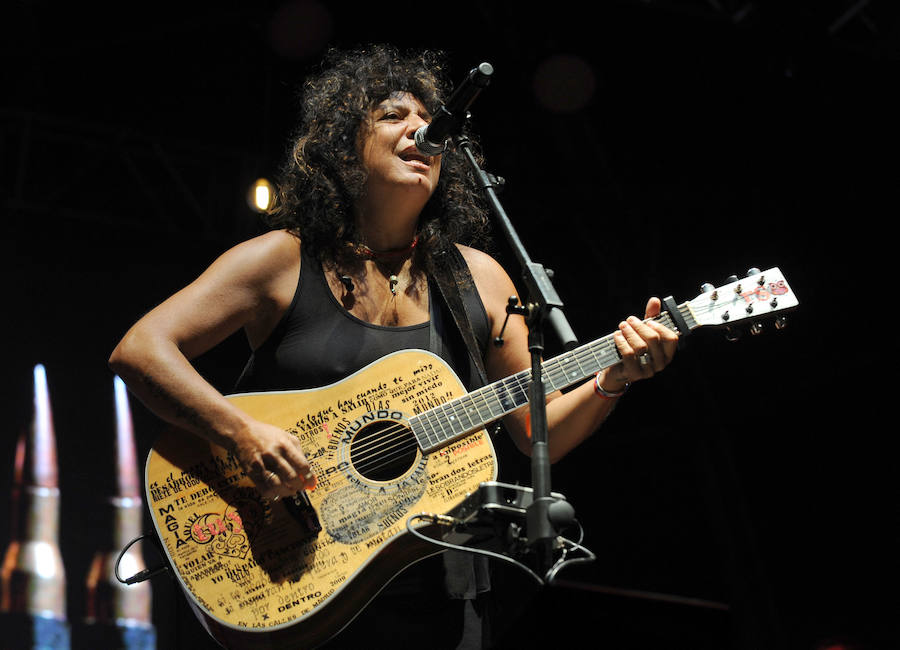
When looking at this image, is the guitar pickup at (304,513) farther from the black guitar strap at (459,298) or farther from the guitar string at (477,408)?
the black guitar strap at (459,298)

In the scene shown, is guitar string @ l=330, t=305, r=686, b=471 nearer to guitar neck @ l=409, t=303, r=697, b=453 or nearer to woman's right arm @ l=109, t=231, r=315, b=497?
guitar neck @ l=409, t=303, r=697, b=453

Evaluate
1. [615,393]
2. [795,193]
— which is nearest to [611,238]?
[795,193]

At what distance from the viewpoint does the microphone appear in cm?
218

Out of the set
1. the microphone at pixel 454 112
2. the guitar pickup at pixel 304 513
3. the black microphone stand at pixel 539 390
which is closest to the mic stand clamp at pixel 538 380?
the black microphone stand at pixel 539 390

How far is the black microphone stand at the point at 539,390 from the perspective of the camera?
1.88 meters

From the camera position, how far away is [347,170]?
3010 mm

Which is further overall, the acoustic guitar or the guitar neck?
the guitar neck

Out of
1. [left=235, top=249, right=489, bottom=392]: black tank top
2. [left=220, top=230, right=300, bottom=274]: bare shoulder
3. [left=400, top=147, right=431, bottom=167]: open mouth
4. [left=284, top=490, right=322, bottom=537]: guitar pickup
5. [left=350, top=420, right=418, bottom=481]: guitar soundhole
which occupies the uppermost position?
[left=400, top=147, right=431, bottom=167]: open mouth

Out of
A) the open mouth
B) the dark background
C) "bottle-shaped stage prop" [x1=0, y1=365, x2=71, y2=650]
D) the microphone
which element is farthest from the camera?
the dark background

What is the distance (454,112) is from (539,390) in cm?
84

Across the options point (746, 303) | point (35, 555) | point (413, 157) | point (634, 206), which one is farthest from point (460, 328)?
point (634, 206)

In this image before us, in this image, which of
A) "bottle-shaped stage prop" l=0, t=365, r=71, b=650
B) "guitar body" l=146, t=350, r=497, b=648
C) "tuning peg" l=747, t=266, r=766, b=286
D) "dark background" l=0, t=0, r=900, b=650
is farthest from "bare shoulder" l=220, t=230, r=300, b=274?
"bottle-shaped stage prop" l=0, t=365, r=71, b=650

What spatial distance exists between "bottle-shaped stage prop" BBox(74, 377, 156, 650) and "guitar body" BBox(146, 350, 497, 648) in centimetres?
356

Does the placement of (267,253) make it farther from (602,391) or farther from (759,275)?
(759,275)
